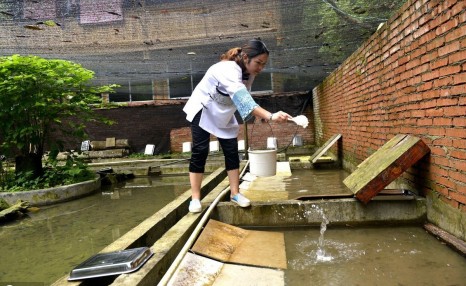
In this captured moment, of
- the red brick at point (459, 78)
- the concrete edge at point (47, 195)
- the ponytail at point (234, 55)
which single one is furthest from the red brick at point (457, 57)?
the concrete edge at point (47, 195)

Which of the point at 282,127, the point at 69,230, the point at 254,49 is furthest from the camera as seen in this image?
the point at 282,127

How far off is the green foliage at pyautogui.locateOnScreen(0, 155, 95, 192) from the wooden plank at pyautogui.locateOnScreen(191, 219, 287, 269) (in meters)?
5.72

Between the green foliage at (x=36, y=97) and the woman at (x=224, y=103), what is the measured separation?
5141 millimetres

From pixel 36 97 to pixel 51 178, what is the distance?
1.85 metres

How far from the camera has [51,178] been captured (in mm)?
7062

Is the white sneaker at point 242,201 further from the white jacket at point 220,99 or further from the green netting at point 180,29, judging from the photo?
the green netting at point 180,29

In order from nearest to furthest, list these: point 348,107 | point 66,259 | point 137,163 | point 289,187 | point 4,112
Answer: point 66,259, point 289,187, point 348,107, point 4,112, point 137,163

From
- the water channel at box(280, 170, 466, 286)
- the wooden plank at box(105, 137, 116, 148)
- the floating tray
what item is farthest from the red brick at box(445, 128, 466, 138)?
the wooden plank at box(105, 137, 116, 148)

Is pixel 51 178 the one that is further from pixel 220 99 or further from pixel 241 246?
pixel 241 246

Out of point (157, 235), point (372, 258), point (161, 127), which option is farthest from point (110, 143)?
point (372, 258)

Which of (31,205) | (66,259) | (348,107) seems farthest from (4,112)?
(348,107)

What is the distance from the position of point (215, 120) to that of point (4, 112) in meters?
6.32

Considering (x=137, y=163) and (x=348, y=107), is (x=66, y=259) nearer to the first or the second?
(x=348, y=107)

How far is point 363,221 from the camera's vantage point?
2.83 m
